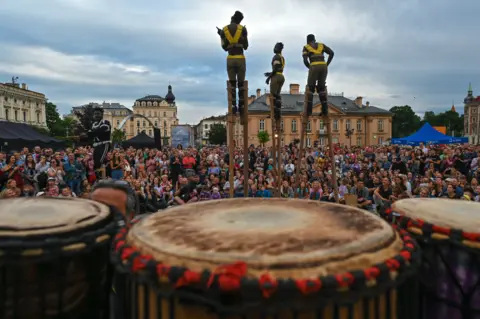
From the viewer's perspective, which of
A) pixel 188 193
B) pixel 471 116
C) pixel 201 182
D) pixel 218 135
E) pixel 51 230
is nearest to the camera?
pixel 51 230

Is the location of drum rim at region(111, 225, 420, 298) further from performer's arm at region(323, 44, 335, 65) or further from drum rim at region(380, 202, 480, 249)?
performer's arm at region(323, 44, 335, 65)

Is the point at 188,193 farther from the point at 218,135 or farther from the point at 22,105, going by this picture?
the point at 218,135

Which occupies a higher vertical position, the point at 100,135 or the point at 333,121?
the point at 333,121

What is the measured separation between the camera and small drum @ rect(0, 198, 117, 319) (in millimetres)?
2045

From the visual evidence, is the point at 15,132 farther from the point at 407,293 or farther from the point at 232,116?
the point at 407,293

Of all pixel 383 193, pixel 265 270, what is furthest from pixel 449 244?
pixel 383 193

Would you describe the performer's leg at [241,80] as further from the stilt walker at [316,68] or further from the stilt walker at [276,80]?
the stilt walker at [316,68]

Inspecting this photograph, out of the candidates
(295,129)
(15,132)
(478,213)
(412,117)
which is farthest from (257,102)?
(478,213)

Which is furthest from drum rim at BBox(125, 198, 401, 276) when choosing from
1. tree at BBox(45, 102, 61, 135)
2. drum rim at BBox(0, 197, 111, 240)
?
tree at BBox(45, 102, 61, 135)

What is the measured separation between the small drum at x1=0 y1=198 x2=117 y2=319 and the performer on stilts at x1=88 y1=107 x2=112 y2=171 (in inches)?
212

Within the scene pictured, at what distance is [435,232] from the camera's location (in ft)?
7.47

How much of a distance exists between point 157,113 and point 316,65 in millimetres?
122720

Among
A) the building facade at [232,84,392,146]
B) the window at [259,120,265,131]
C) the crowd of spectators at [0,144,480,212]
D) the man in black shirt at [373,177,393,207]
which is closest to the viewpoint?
the crowd of spectators at [0,144,480,212]

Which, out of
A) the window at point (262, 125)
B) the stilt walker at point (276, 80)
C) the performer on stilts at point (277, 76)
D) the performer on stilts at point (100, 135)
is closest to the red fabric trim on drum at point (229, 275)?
the stilt walker at point (276, 80)
